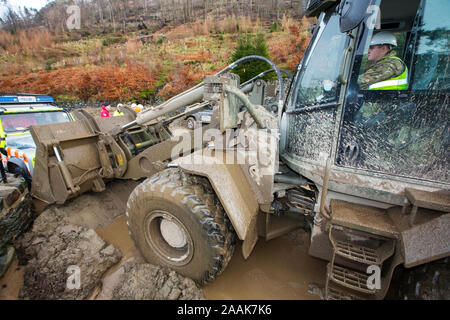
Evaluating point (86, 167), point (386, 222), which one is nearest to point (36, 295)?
point (86, 167)

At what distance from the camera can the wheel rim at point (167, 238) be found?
2.22 meters

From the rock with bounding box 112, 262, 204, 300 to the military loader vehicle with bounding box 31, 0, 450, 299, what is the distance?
10cm

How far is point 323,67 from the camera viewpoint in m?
2.03

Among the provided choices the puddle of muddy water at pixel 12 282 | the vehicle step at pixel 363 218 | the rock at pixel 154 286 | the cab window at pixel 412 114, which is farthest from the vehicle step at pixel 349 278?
the puddle of muddy water at pixel 12 282

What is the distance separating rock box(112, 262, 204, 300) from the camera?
214 cm

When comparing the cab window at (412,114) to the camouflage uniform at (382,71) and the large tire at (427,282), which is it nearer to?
the camouflage uniform at (382,71)

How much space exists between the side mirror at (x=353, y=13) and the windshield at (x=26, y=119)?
16.3 ft

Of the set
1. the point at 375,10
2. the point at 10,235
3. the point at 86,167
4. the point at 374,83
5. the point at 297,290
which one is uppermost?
the point at 375,10

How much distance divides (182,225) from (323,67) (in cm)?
194

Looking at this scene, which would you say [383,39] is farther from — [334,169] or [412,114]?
[334,169]

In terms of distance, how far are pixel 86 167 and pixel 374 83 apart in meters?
3.51

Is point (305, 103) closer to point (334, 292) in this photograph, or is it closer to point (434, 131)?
point (434, 131)

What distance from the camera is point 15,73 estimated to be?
1925cm

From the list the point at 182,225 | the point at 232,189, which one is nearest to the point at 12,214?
the point at 182,225
